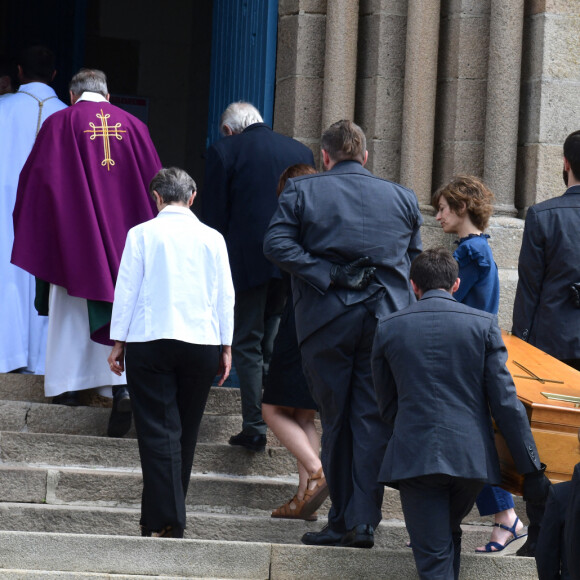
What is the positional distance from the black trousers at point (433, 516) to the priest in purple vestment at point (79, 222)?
2121mm

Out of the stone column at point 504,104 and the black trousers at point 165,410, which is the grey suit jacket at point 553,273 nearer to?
the black trousers at point 165,410

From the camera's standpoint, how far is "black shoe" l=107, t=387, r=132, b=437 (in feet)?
20.7

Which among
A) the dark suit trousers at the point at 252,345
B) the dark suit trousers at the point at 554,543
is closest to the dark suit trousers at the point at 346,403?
the dark suit trousers at the point at 252,345

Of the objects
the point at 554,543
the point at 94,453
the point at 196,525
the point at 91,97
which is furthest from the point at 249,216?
the point at 554,543

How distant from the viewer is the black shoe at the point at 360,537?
5.06m

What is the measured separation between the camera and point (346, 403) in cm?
527

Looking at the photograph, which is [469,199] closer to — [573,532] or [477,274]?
[477,274]

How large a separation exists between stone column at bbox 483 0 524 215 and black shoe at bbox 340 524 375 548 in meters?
3.12

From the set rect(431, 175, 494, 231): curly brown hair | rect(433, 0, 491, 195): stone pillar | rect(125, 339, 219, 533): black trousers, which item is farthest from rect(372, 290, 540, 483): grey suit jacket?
rect(433, 0, 491, 195): stone pillar

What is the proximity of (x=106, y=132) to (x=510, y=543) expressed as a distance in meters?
2.76

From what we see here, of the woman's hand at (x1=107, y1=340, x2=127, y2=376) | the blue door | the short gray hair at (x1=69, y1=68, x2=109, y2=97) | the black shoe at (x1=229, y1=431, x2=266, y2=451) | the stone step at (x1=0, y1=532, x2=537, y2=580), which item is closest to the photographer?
the stone step at (x1=0, y1=532, x2=537, y2=580)

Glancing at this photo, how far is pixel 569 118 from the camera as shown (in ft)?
25.7

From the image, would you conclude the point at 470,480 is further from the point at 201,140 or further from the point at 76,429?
the point at 201,140

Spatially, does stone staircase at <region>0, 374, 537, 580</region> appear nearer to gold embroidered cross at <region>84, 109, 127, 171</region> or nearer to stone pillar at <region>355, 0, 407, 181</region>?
gold embroidered cross at <region>84, 109, 127, 171</region>
